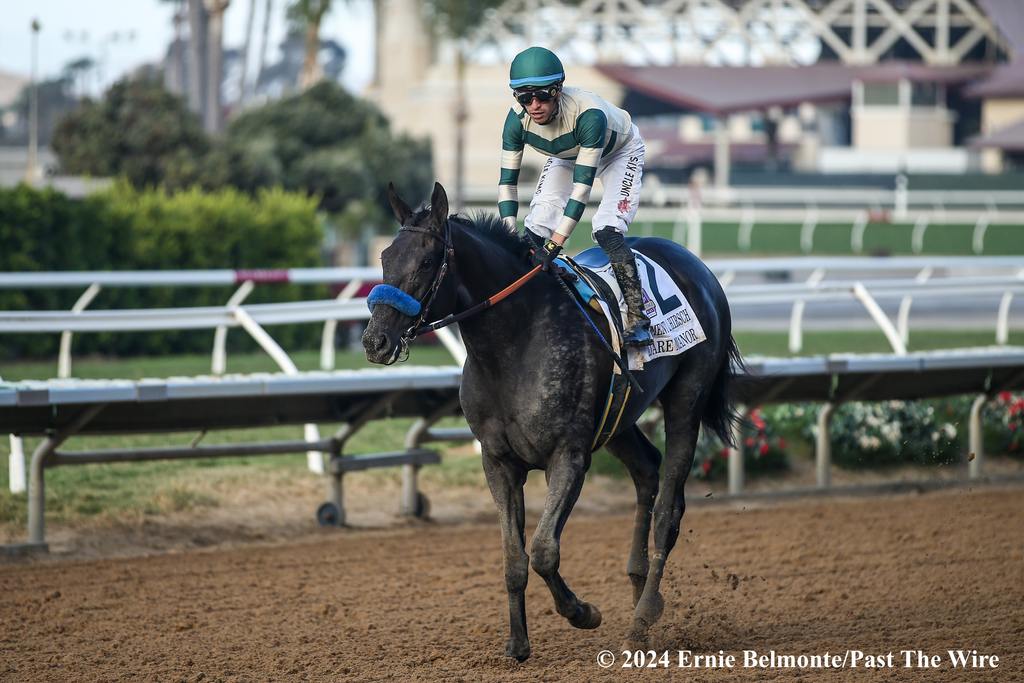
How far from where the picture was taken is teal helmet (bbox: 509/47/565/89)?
4.84 m

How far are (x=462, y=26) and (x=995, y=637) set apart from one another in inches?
1330

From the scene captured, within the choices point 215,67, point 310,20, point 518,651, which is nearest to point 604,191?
point 518,651

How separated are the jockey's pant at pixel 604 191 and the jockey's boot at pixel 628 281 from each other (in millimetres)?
50

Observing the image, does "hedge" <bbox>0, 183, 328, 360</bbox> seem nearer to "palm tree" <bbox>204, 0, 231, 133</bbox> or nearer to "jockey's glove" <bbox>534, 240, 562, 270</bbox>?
"jockey's glove" <bbox>534, 240, 562, 270</bbox>

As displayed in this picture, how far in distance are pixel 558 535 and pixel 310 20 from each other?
32610mm

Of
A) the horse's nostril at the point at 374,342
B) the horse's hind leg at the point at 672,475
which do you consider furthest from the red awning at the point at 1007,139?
the horse's nostril at the point at 374,342

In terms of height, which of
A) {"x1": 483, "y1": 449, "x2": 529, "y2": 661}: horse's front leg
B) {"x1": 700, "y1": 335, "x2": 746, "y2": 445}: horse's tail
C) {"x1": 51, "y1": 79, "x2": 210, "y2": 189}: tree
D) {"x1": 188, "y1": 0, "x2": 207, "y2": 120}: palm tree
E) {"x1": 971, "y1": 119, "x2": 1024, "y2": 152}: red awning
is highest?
{"x1": 188, "y1": 0, "x2": 207, "y2": 120}: palm tree

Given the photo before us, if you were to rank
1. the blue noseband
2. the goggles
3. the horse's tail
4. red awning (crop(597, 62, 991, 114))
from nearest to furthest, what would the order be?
1. the blue noseband
2. the goggles
3. the horse's tail
4. red awning (crop(597, 62, 991, 114))

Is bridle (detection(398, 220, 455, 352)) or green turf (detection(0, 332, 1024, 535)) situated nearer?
bridle (detection(398, 220, 455, 352))

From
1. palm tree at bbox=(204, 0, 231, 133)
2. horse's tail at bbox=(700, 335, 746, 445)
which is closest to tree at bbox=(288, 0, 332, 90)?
palm tree at bbox=(204, 0, 231, 133)

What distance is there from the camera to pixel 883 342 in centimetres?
1442

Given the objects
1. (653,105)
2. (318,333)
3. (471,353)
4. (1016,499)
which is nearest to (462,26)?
(653,105)

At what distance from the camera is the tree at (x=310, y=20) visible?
35500 millimetres

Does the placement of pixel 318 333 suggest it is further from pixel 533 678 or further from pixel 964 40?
pixel 964 40
